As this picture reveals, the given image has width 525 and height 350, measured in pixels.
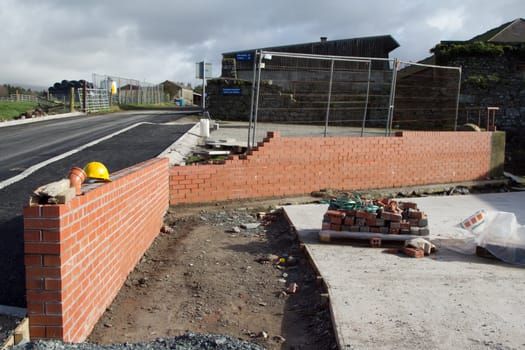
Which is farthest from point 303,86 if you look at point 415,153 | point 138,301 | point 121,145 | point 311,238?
point 138,301

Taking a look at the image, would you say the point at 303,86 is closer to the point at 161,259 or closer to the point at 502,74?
the point at 502,74

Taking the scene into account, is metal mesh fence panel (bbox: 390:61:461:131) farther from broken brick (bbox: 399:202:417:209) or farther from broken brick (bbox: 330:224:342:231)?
broken brick (bbox: 330:224:342:231)

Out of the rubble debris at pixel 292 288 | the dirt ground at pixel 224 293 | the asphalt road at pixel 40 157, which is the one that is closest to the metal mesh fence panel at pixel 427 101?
the asphalt road at pixel 40 157

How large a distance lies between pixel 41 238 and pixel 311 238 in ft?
12.9

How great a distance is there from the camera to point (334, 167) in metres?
9.83

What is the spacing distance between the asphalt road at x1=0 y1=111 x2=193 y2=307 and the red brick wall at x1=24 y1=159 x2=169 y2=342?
0.52 m

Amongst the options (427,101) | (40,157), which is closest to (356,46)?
(427,101)

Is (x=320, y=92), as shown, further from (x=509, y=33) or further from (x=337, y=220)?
(x=509, y=33)

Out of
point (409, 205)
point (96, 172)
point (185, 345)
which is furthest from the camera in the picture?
point (409, 205)

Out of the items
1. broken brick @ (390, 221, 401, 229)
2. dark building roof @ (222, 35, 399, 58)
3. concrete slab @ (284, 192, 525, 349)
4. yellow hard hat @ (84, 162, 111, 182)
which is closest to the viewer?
concrete slab @ (284, 192, 525, 349)

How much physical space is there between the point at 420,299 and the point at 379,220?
1.91 m

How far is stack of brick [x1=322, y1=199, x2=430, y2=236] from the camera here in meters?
6.00

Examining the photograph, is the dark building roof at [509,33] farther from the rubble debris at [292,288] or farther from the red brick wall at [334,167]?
the rubble debris at [292,288]

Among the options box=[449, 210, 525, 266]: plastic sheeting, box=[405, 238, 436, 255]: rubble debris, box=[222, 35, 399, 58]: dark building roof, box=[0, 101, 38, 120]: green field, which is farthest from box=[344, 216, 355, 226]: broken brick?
box=[222, 35, 399, 58]: dark building roof
